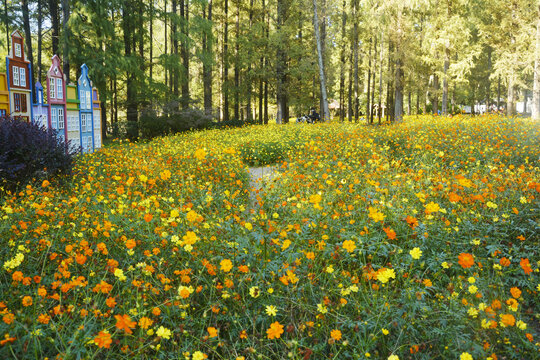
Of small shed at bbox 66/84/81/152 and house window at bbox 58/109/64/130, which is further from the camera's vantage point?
small shed at bbox 66/84/81/152

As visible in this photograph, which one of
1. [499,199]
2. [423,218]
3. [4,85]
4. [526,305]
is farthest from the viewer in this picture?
[4,85]

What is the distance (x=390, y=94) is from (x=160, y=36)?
2099 cm

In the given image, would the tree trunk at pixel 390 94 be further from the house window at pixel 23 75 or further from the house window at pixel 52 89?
the house window at pixel 23 75

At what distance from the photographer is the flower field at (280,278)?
2217 millimetres

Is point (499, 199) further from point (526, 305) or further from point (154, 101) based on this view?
point (154, 101)

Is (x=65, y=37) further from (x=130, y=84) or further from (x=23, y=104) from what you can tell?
(x=23, y=104)

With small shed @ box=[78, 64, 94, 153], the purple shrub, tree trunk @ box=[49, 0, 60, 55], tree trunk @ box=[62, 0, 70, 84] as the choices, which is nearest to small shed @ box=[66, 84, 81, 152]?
small shed @ box=[78, 64, 94, 153]

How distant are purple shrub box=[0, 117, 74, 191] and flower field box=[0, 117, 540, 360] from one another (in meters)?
1.57

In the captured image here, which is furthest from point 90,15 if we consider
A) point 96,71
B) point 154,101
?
point 154,101

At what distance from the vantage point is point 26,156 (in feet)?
20.9

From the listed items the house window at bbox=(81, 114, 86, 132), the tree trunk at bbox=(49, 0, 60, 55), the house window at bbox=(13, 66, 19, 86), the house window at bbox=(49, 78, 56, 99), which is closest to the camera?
the house window at bbox=(13, 66, 19, 86)

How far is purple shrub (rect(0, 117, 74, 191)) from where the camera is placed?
605 cm

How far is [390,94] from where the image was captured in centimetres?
3209

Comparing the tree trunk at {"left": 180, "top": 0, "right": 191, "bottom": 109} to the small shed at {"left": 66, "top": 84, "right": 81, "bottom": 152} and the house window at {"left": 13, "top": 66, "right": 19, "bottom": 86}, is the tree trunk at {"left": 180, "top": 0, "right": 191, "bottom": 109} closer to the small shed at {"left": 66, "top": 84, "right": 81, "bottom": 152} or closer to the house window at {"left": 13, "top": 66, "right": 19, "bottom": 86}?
the small shed at {"left": 66, "top": 84, "right": 81, "bottom": 152}
